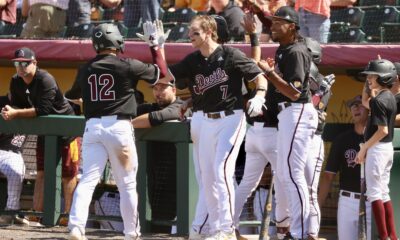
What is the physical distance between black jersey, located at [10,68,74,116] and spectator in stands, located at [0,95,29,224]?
0.43m

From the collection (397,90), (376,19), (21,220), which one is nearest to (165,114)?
(21,220)

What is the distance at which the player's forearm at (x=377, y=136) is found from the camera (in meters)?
6.77

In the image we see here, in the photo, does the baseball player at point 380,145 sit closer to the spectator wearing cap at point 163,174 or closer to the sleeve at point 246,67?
the sleeve at point 246,67

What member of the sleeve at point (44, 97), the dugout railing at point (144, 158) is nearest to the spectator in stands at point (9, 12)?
the dugout railing at point (144, 158)

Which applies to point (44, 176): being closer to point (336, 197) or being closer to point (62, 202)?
point (62, 202)

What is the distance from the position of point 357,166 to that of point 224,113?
172cm

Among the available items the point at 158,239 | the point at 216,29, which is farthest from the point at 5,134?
the point at 216,29

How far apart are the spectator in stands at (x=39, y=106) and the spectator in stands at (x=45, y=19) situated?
9.77 ft

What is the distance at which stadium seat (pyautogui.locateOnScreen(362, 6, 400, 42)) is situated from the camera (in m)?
10.1

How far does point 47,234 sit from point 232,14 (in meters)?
3.58

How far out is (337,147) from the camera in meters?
7.74

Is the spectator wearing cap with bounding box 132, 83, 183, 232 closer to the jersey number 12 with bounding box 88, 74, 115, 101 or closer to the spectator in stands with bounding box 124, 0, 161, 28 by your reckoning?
the jersey number 12 with bounding box 88, 74, 115, 101

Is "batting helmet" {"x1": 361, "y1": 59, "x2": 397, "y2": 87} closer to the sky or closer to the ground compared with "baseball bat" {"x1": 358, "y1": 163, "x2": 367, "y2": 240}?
closer to the sky

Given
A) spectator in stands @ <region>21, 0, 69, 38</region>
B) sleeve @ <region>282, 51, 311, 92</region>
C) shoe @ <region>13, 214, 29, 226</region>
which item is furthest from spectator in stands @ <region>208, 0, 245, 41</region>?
sleeve @ <region>282, 51, 311, 92</region>
